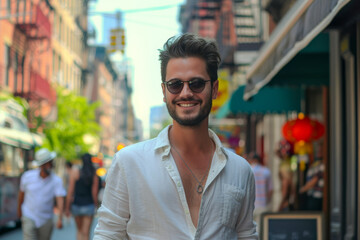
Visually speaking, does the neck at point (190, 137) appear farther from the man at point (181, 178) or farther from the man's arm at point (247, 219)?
the man's arm at point (247, 219)

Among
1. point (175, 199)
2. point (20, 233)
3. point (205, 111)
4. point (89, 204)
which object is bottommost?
point (20, 233)

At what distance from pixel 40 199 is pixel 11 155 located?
9814mm

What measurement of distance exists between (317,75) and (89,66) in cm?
6104

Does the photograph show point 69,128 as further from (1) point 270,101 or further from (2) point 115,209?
(2) point 115,209

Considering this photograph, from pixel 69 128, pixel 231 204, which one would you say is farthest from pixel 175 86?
pixel 69 128

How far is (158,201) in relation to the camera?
3000 millimetres

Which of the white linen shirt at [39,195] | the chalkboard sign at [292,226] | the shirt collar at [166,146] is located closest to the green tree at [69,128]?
the white linen shirt at [39,195]

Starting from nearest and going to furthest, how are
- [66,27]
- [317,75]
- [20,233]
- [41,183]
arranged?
[41,183]
[317,75]
[20,233]
[66,27]

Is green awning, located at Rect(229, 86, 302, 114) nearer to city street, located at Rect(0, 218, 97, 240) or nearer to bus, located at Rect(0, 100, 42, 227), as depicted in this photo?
city street, located at Rect(0, 218, 97, 240)

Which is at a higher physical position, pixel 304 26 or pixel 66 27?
pixel 66 27

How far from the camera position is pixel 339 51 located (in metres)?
7.85

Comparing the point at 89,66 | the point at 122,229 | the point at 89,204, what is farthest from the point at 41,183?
the point at 89,66

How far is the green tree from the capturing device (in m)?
42.0

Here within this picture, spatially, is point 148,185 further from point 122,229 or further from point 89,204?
point 89,204
